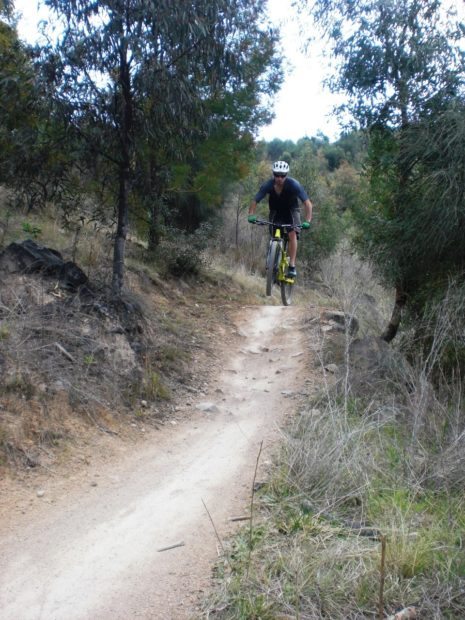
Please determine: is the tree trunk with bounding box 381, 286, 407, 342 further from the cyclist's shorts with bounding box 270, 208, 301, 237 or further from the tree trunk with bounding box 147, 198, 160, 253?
the tree trunk with bounding box 147, 198, 160, 253

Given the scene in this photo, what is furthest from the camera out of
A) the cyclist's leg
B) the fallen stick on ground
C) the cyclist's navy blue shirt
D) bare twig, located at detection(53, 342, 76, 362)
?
the cyclist's leg

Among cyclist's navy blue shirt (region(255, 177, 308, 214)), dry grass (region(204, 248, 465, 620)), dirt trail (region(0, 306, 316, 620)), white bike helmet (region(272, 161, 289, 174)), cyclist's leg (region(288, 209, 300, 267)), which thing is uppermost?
white bike helmet (region(272, 161, 289, 174))

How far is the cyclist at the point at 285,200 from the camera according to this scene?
377 inches

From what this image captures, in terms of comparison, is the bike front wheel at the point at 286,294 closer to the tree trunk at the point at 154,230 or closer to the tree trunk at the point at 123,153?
the tree trunk at the point at 154,230

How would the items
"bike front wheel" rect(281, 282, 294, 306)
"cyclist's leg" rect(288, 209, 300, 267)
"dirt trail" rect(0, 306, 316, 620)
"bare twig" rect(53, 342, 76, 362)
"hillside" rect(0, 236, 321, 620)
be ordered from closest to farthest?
"dirt trail" rect(0, 306, 316, 620), "hillside" rect(0, 236, 321, 620), "bare twig" rect(53, 342, 76, 362), "cyclist's leg" rect(288, 209, 300, 267), "bike front wheel" rect(281, 282, 294, 306)

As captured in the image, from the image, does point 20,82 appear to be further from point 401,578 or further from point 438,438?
point 401,578

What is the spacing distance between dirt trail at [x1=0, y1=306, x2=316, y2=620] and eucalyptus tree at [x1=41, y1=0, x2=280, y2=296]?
10.8 feet

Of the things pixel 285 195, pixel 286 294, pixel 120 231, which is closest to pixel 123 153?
pixel 120 231

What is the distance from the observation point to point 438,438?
6266 millimetres

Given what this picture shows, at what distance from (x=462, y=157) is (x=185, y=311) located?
6.60 metres

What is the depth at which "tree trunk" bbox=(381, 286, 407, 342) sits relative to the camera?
11.0m

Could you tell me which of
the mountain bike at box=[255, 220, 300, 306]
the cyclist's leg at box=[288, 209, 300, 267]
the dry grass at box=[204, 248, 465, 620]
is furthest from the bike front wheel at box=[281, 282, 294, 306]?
the dry grass at box=[204, 248, 465, 620]

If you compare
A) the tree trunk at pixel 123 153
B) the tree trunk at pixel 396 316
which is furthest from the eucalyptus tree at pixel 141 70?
the tree trunk at pixel 396 316

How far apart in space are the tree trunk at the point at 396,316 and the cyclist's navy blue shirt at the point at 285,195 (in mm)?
2550
